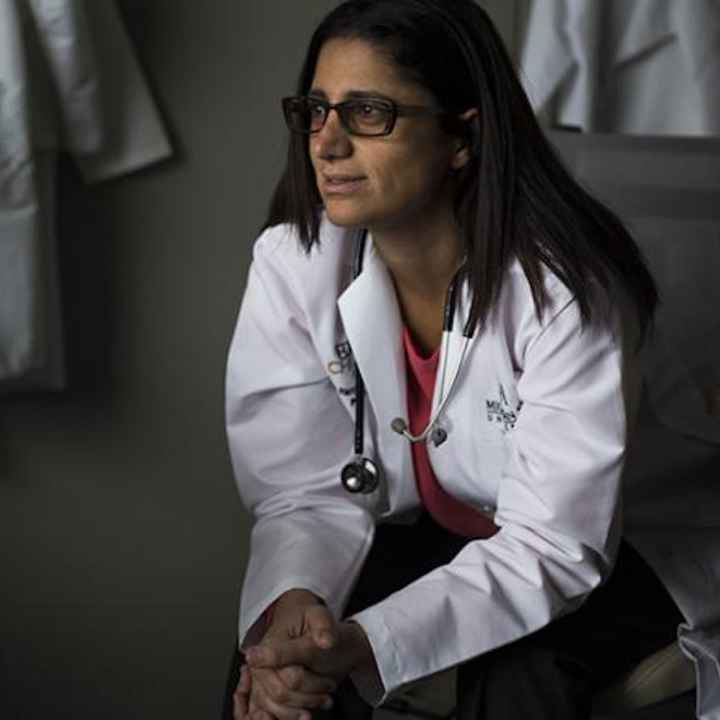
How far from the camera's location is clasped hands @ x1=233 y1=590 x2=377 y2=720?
112 cm

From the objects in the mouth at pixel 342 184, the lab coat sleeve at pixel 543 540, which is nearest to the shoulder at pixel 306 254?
the mouth at pixel 342 184

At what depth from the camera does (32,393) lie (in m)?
1.65

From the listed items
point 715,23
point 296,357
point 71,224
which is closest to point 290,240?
point 296,357

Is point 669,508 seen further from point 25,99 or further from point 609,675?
point 25,99

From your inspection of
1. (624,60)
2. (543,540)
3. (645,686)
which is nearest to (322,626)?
(543,540)

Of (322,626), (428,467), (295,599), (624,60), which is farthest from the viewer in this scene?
(624,60)

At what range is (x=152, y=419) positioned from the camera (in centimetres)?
172

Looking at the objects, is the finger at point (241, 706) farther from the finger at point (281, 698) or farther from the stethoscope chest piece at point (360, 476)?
the stethoscope chest piece at point (360, 476)

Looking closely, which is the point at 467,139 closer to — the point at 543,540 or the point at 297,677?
the point at 543,540

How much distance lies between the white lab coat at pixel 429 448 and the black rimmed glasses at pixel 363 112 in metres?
0.15

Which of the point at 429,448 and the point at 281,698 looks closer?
the point at 281,698

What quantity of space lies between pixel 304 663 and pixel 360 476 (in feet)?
0.77

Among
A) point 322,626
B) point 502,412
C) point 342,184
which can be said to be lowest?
point 322,626

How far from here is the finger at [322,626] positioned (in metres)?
1.11
